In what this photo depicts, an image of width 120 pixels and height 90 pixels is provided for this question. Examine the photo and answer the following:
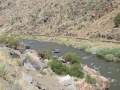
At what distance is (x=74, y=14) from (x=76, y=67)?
70579 mm

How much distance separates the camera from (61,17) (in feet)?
329

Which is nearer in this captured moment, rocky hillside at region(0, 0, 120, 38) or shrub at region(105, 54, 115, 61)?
shrub at region(105, 54, 115, 61)

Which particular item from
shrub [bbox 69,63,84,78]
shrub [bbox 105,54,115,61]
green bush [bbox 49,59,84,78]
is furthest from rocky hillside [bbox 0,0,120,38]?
green bush [bbox 49,59,84,78]

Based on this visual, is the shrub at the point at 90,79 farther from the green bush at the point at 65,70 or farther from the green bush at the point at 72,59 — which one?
the green bush at the point at 72,59

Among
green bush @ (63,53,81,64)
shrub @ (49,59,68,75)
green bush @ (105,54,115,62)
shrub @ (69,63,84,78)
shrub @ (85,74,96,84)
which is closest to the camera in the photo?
shrub @ (85,74,96,84)

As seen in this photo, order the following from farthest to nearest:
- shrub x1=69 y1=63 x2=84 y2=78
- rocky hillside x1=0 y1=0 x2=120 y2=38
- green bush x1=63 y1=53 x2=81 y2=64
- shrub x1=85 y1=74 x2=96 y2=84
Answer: rocky hillside x1=0 y1=0 x2=120 y2=38
green bush x1=63 y1=53 x2=81 y2=64
shrub x1=69 y1=63 x2=84 y2=78
shrub x1=85 y1=74 x2=96 y2=84

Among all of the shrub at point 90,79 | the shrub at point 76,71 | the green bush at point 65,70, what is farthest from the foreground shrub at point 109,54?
the shrub at point 90,79

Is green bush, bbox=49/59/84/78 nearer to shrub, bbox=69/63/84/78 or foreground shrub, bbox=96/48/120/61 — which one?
shrub, bbox=69/63/84/78

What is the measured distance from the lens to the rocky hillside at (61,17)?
266 feet

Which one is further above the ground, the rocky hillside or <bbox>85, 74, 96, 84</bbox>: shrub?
the rocky hillside

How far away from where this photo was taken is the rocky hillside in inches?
3192

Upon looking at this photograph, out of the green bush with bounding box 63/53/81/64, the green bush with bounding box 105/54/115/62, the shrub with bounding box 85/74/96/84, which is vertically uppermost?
the green bush with bounding box 63/53/81/64

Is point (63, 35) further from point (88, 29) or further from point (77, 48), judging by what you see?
point (77, 48)

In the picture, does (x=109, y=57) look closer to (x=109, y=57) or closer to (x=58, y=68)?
(x=109, y=57)
